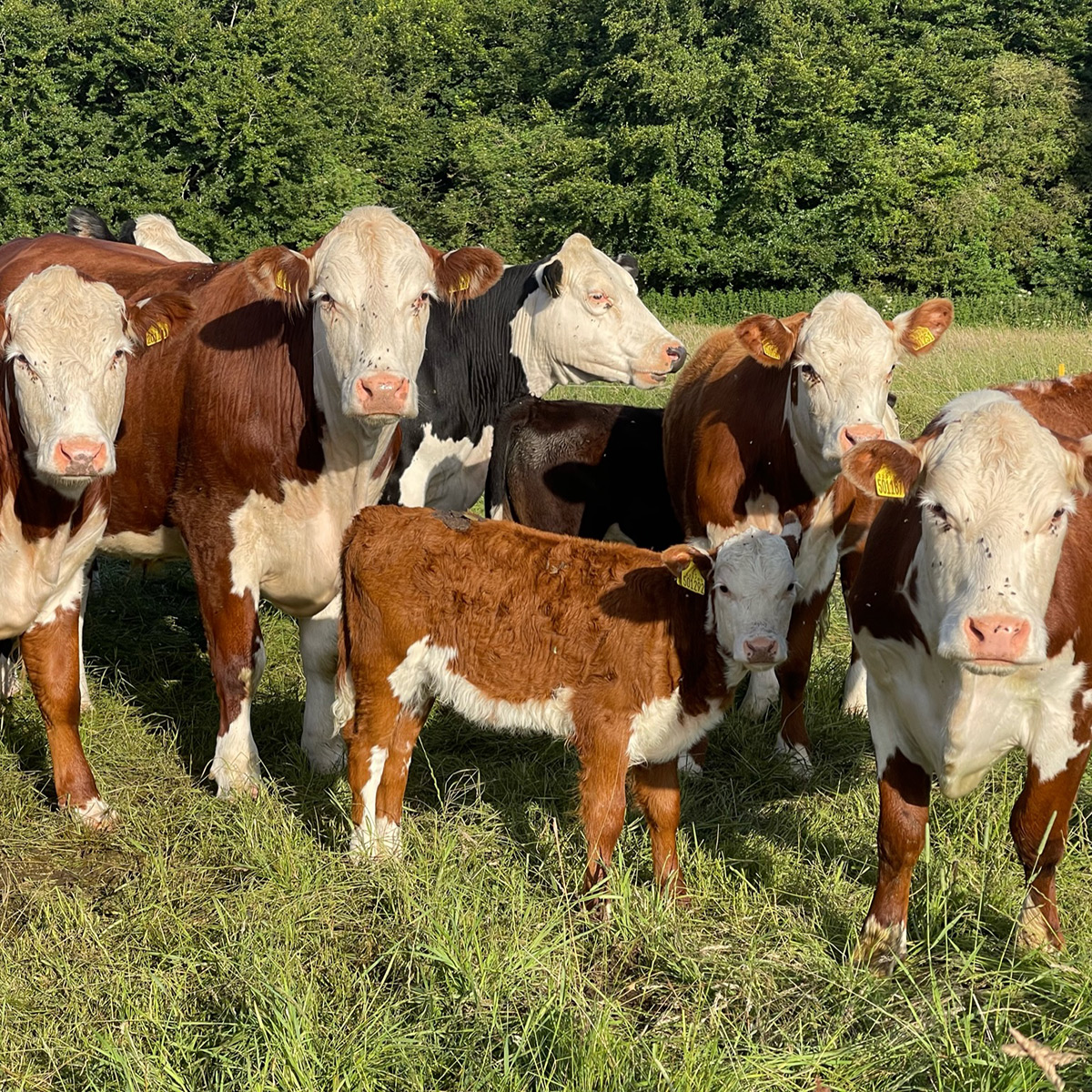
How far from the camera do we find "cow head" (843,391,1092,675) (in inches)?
131

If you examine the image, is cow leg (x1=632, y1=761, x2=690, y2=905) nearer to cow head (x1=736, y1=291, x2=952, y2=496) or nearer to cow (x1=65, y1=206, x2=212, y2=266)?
cow head (x1=736, y1=291, x2=952, y2=496)

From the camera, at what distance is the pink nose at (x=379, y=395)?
503 centimetres

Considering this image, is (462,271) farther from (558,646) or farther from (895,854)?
(895,854)

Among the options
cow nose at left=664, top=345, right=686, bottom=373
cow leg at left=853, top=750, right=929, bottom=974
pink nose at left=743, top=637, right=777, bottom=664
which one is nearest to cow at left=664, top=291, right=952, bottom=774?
pink nose at left=743, top=637, right=777, bottom=664

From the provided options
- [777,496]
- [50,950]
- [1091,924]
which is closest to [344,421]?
[777,496]

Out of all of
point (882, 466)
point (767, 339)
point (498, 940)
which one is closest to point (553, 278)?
point (767, 339)

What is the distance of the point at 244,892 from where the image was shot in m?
4.40

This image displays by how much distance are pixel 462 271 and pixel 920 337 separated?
209 centimetres

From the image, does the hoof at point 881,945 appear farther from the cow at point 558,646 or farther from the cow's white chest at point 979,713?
the cow at point 558,646

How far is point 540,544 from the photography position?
4.96 m

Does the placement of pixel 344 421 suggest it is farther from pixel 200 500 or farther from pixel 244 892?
pixel 244 892

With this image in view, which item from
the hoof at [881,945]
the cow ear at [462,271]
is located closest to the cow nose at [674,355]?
the cow ear at [462,271]

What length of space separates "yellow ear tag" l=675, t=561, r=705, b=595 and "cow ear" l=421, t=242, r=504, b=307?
190cm

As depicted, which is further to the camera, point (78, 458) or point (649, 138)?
point (649, 138)
